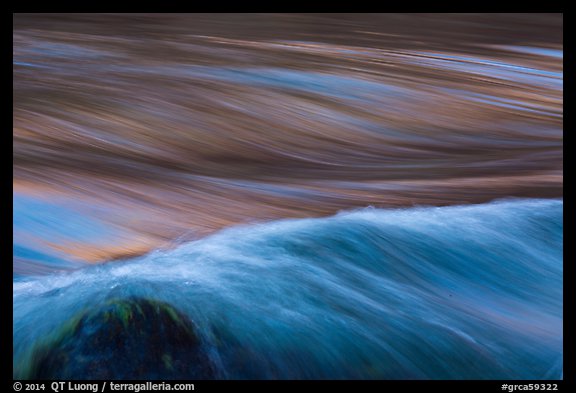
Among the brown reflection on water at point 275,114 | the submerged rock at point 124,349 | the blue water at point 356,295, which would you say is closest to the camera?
the submerged rock at point 124,349

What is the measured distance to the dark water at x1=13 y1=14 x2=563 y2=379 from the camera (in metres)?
1.74

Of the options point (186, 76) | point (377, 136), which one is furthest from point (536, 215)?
point (186, 76)

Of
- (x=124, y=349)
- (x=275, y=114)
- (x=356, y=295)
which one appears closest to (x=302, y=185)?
(x=275, y=114)

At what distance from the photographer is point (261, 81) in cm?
257

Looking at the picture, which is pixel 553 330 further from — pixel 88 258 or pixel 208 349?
pixel 88 258

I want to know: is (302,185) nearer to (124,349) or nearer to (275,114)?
(275,114)

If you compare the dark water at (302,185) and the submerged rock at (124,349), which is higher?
the dark water at (302,185)

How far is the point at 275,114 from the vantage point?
251cm

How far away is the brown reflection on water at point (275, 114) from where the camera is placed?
7.12 feet

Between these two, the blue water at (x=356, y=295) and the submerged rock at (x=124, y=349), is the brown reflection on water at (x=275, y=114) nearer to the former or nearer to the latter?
the blue water at (x=356, y=295)

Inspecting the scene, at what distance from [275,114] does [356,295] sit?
3.16 ft

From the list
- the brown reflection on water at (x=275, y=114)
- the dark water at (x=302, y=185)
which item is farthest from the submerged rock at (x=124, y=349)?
the brown reflection on water at (x=275, y=114)

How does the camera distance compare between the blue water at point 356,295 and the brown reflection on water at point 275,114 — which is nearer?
the blue water at point 356,295
